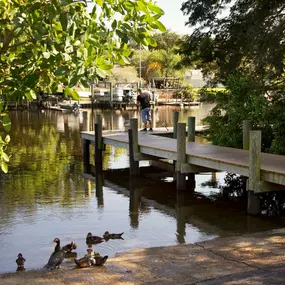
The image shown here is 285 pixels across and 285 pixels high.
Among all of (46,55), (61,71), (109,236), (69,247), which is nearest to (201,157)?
(109,236)

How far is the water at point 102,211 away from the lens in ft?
35.4

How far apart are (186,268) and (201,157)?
621 centimetres

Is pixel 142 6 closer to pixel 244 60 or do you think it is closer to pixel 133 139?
pixel 133 139

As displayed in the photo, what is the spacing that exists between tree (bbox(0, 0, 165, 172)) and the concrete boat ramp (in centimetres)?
425

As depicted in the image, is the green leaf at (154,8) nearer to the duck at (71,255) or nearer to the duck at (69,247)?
the duck at (69,247)

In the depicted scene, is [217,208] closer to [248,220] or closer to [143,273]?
[248,220]

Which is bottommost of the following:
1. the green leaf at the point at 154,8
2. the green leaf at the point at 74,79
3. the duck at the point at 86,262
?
the duck at the point at 86,262

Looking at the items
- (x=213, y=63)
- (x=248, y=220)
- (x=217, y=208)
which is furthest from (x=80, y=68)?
→ (x=213, y=63)

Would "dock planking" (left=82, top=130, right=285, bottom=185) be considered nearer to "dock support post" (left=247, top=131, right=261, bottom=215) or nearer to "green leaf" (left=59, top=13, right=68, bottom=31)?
"dock support post" (left=247, top=131, right=261, bottom=215)

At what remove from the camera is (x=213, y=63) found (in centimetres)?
2277

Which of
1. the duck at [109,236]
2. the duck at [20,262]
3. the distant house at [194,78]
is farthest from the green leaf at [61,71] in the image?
the distant house at [194,78]

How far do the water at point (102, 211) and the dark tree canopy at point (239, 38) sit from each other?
4.21m

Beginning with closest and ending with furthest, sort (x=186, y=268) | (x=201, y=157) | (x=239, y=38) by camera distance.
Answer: (x=186, y=268) < (x=201, y=157) < (x=239, y=38)

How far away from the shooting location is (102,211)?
13492 mm
